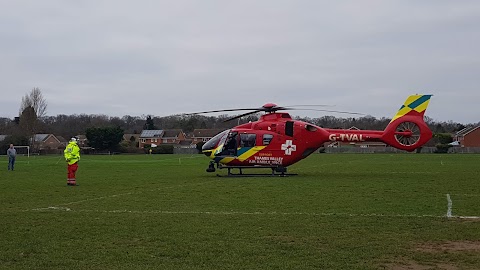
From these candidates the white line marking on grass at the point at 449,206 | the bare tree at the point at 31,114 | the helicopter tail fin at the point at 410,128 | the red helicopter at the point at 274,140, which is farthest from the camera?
the bare tree at the point at 31,114

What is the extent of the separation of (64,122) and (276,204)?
139876 mm

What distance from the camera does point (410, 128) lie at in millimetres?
26531

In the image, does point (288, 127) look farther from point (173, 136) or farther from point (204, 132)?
point (173, 136)

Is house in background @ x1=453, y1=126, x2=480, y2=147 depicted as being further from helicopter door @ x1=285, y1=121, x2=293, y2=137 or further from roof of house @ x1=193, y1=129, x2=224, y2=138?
helicopter door @ x1=285, y1=121, x2=293, y2=137

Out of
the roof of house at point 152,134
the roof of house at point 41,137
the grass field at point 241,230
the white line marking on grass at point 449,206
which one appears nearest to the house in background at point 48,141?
the roof of house at point 41,137

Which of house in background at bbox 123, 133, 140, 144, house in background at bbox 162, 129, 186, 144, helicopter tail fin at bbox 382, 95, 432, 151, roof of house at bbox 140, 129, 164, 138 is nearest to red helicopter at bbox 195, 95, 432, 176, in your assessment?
helicopter tail fin at bbox 382, 95, 432, 151

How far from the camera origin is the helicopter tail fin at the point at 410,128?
26344mm

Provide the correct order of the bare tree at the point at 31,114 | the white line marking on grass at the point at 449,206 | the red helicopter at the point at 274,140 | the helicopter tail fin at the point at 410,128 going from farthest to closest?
1. the bare tree at the point at 31,114
2. the red helicopter at the point at 274,140
3. the helicopter tail fin at the point at 410,128
4. the white line marking on grass at the point at 449,206

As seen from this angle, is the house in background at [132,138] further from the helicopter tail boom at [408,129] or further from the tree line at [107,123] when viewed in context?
the helicopter tail boom at [408,129]

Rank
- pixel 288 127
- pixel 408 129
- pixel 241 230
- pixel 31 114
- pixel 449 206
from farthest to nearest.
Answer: pixel 31 114 < pixel 288 127 < pixel 408 129 < pixel 449 206 < pixel 241 230

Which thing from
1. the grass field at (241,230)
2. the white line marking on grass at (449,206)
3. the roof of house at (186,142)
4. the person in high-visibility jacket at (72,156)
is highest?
the roof of house at (186,142)

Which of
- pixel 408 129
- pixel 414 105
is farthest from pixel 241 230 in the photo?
pixel 414 105

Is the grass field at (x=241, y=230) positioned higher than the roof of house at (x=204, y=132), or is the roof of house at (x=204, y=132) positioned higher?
the roof of house at (x=204, y=132)

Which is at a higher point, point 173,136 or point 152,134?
point 152,134
